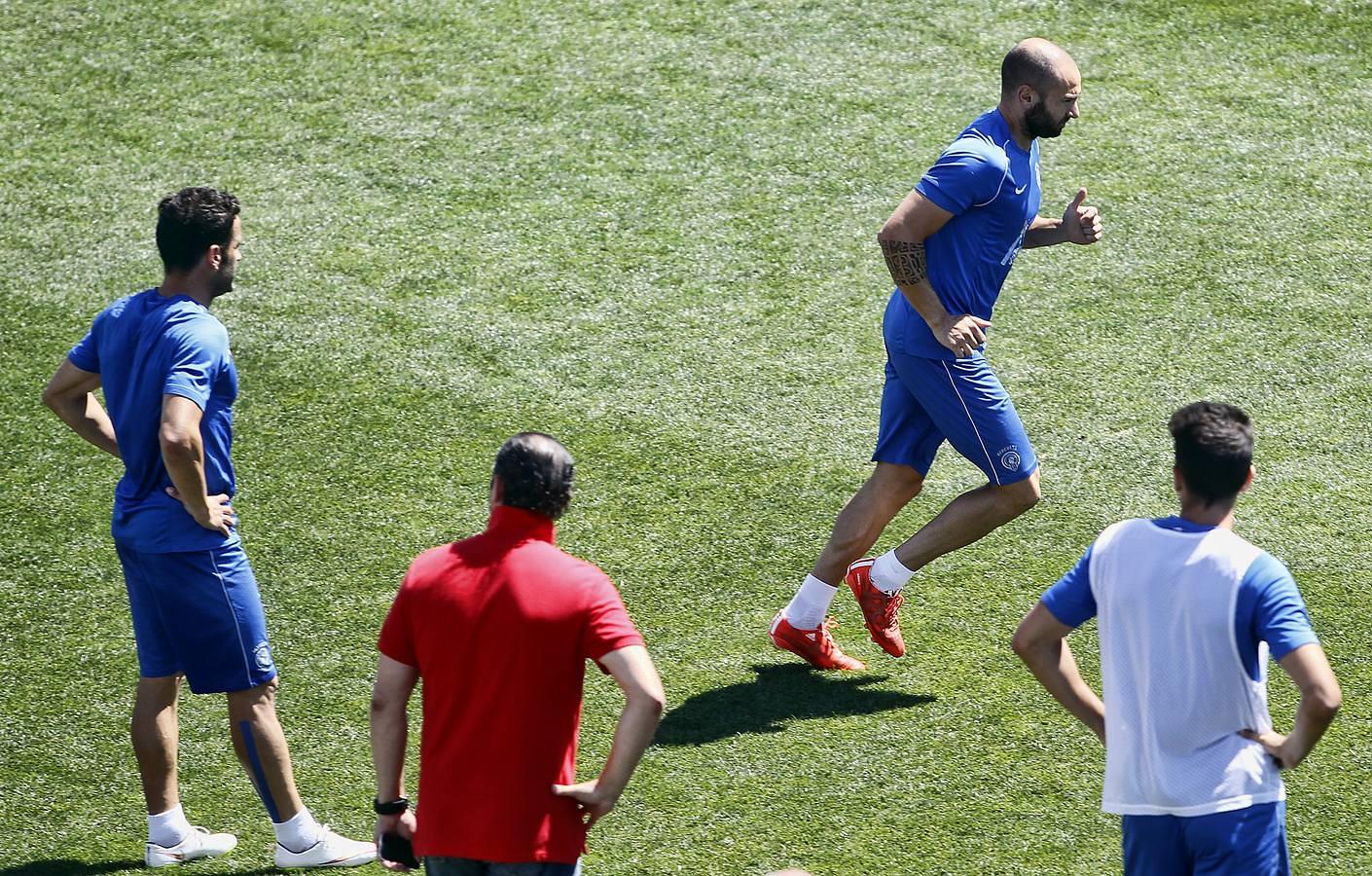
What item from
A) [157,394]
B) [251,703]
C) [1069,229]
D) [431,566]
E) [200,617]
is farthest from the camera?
[1069,229]

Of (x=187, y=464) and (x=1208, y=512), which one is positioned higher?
(x=1208, y=512)

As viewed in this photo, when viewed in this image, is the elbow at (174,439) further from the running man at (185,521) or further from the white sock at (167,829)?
the white sock at (167,829)

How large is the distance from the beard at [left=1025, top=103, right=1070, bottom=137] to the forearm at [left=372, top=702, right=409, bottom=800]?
3200 mm

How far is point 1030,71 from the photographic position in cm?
575

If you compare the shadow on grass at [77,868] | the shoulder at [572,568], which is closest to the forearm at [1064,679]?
the shoulder at [572,568]

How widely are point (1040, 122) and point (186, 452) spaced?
9.99 ft

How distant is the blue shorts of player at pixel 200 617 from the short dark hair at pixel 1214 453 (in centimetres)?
263

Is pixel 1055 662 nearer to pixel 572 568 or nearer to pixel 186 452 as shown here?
pixel 572 568

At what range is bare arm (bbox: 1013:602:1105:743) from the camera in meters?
3.73

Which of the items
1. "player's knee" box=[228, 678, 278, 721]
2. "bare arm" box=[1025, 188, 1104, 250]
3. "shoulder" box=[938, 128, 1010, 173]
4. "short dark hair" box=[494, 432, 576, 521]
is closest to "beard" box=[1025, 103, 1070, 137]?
"shoulder" box=[938, 128, 1010, 173]

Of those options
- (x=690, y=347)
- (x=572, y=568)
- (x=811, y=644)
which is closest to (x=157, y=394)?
(x=572, y=568)

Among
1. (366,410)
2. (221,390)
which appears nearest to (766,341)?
(366,410)

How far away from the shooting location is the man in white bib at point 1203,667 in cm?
344

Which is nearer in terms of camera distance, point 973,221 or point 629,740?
Result: point 629,740
